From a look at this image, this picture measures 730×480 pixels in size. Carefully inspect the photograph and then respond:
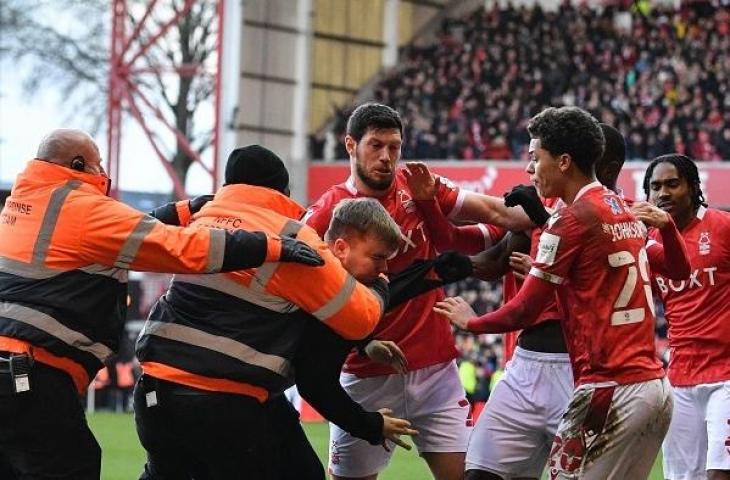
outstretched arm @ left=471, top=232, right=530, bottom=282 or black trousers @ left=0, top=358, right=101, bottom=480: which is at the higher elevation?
outstretched arm @ left=471, top=232, right=530, bottom=282

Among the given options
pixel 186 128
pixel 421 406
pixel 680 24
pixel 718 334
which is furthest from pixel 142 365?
pixel 186 128

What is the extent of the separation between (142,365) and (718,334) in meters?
3.79

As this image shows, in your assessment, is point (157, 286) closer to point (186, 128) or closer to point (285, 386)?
point (186, 128)

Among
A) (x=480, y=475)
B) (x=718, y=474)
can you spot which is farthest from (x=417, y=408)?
(x=718, y=474)

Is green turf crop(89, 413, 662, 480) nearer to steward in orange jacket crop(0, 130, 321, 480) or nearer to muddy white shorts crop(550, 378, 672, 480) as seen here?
steward in orange jacket crop(0, 130, 321, 480)

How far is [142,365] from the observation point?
6.29 metres

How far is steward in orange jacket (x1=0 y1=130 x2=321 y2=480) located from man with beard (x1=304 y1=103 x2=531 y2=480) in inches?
56.2

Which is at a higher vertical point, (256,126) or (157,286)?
(256,126)

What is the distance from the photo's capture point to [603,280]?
6.36m

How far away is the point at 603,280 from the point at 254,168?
1.56 meters

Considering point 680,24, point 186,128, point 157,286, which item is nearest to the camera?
point 157,286

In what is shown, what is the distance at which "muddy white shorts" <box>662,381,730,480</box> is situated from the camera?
8539mm

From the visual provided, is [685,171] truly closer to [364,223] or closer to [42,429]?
[364,223]

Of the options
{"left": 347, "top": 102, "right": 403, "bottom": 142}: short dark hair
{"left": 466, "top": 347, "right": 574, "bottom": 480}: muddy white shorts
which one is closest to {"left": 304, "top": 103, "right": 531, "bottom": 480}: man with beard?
{"left": 347, "top": 102, "right": 403, "bottom": 142}: short dark hair
